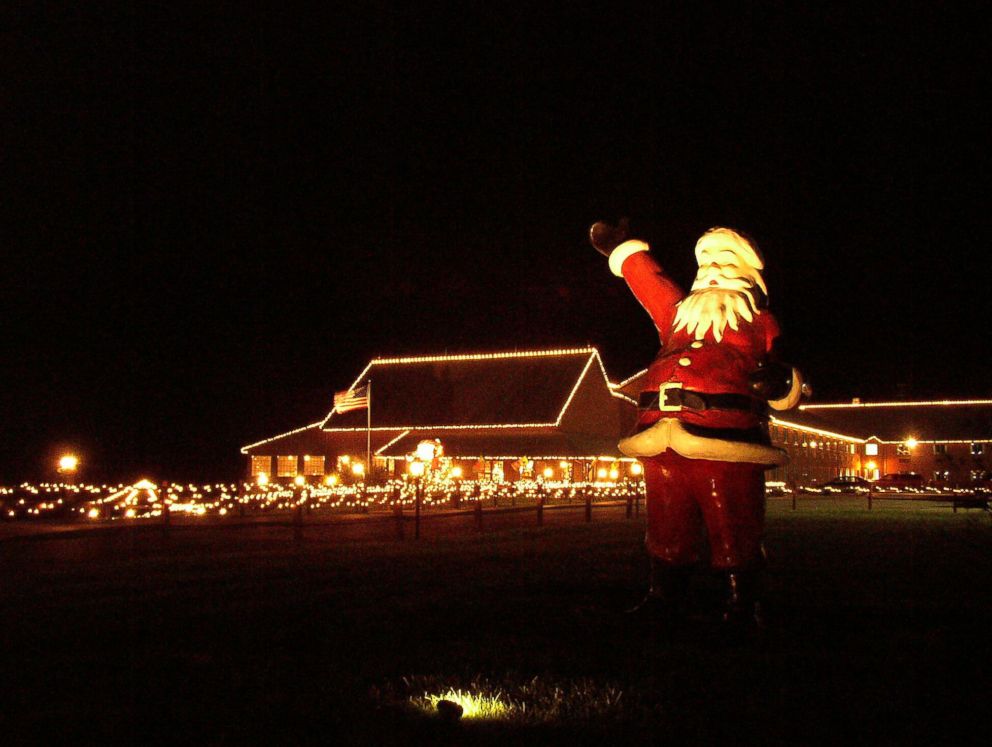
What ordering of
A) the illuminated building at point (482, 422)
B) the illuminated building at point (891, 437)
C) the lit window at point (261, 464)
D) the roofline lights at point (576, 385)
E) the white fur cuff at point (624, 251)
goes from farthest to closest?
the illuminated building at point (891, 437) < the lit window at point (261, 464) < the illuminated building at point (482, 422) < the roofline lights at point (576, 385) < the white fur cuff at point (624, 251)

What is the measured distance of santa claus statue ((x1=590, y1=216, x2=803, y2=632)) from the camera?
7098mm

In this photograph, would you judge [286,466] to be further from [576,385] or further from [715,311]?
[715,311]

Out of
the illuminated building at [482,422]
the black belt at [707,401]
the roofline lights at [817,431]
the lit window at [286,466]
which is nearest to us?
the black belt at [707,401]

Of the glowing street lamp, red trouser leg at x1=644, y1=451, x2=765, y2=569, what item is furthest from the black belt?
the glowing street lamp

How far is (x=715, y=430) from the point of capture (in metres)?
7.15

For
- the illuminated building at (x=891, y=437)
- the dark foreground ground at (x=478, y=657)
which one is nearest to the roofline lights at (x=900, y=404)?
the illuminated building at (x=891, y=437)

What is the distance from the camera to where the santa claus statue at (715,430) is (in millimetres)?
Result: 7098

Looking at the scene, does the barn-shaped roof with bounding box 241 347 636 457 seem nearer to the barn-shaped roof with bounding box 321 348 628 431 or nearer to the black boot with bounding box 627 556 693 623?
the barn-shaped roof with bounding box 321 348 628 431

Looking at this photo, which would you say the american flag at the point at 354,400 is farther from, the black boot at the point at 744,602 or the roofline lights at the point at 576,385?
the black boot at the point at 744,602

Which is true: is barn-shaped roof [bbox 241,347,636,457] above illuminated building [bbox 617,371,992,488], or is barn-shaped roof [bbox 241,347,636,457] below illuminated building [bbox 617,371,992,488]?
above

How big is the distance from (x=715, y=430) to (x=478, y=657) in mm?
2254

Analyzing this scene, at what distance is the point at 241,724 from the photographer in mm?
4738

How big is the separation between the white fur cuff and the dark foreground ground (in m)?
2.73

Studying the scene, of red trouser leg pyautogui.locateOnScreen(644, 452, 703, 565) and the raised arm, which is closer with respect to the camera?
red trouser leg pyautogui.locateOnScreen(644, 452, 703, 565)
